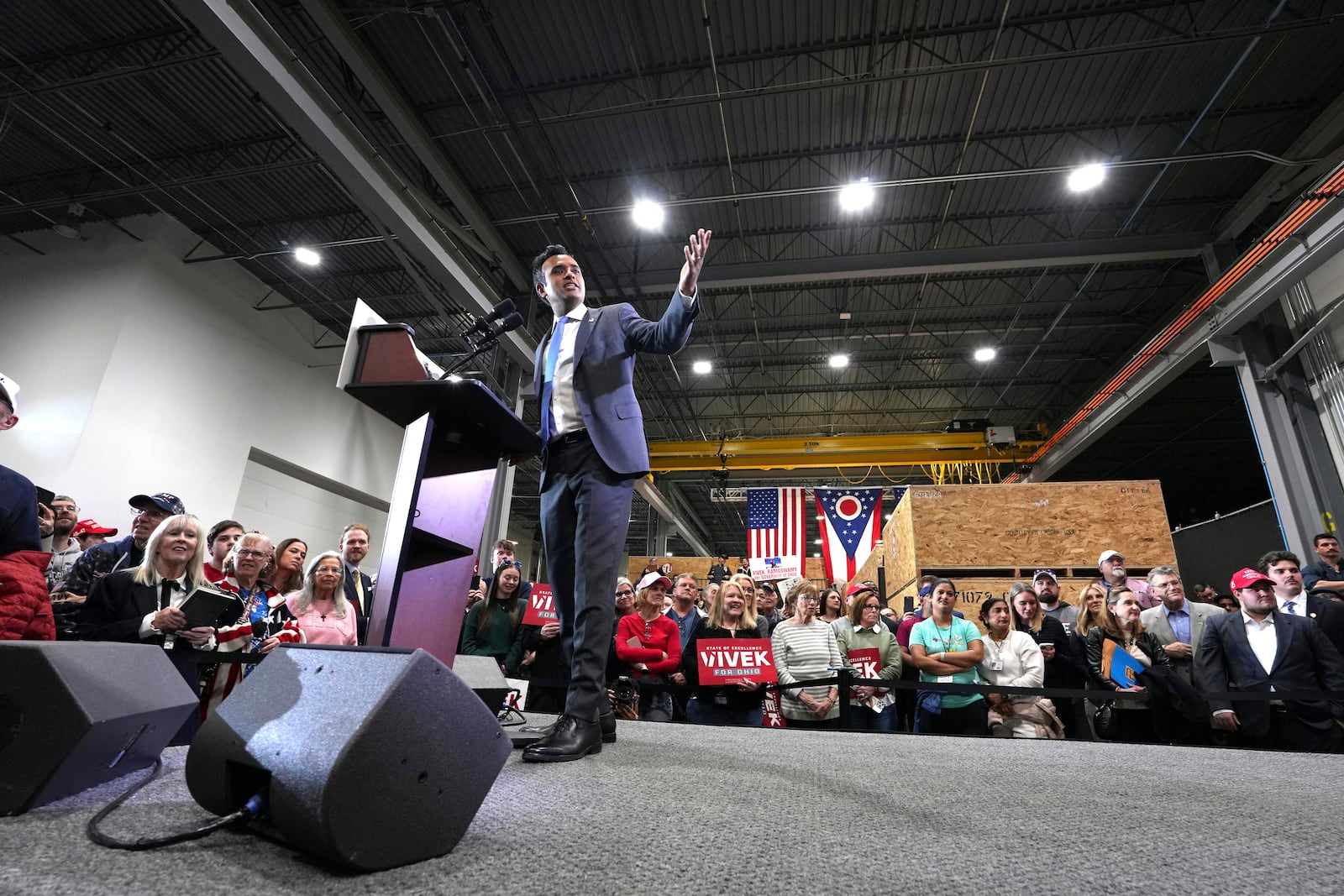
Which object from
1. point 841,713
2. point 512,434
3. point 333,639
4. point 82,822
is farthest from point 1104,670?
point 82,822

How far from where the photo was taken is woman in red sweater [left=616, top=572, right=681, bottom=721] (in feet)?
12.6

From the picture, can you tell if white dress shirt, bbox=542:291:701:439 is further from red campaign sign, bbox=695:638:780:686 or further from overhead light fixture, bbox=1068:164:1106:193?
overhead light fixture, bbox=1068:164:1106:193

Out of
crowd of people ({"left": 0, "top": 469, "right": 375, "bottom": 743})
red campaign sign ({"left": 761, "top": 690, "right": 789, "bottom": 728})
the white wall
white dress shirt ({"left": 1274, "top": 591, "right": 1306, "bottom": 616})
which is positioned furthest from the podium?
the white wall

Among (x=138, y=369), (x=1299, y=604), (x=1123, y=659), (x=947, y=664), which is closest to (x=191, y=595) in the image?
(x=947, y=664)

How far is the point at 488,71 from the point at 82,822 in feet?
23.2

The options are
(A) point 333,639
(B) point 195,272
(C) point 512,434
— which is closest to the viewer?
(C) point 512,434

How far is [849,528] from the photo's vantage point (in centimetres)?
1163

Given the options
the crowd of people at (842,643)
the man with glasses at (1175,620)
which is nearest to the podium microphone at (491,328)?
the crowd of people at (842,643)

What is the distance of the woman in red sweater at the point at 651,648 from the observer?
12.6ft

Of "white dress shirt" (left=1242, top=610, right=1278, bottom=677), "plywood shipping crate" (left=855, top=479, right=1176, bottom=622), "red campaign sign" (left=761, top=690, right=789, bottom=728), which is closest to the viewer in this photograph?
"white dress shirt" (left=1242, top=610, right=1278, bottom=677)

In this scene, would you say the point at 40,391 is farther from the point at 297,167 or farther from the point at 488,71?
the point at 488,71

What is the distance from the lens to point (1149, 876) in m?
0.82

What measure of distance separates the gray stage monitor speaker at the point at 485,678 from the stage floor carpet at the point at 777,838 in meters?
0.99

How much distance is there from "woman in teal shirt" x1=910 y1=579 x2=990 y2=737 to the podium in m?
2.91
